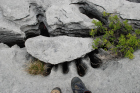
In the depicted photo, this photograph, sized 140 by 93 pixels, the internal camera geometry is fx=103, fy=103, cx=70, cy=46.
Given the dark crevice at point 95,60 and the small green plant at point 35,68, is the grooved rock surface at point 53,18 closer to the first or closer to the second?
the dark crevice at point 95,60

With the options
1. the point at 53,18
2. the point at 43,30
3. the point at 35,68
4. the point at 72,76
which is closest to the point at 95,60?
the point at 72,76

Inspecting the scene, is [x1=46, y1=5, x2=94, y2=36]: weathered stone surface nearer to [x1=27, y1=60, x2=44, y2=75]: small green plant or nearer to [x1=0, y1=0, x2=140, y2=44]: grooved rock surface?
[x1=0, y1=0, x2=140, y2=44]: grooved rock surface

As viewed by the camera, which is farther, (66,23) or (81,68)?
(66,23)

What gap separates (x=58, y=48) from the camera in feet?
11.3

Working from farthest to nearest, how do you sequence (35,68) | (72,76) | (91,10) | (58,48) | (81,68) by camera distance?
(91,10) < (81,68) < (58,48) < (35,68) < (72,76)

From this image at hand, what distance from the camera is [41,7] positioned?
15.6 feet

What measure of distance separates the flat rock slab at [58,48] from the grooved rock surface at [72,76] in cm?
40

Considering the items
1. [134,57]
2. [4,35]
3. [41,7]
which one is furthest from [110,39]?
[4,35]

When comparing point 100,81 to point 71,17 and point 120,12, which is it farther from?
point 120,12

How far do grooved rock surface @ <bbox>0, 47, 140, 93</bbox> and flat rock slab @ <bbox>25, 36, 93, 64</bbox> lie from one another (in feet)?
1.30

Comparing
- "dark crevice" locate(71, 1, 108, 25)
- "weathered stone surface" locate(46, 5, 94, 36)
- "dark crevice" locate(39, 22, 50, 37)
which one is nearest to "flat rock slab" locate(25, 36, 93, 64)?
"weathered stone surface" locate(46, 5, 94, 36)

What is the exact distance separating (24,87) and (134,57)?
329 cm

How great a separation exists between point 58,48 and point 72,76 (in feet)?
3.33

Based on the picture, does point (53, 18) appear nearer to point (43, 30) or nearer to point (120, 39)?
point (43, 30)
